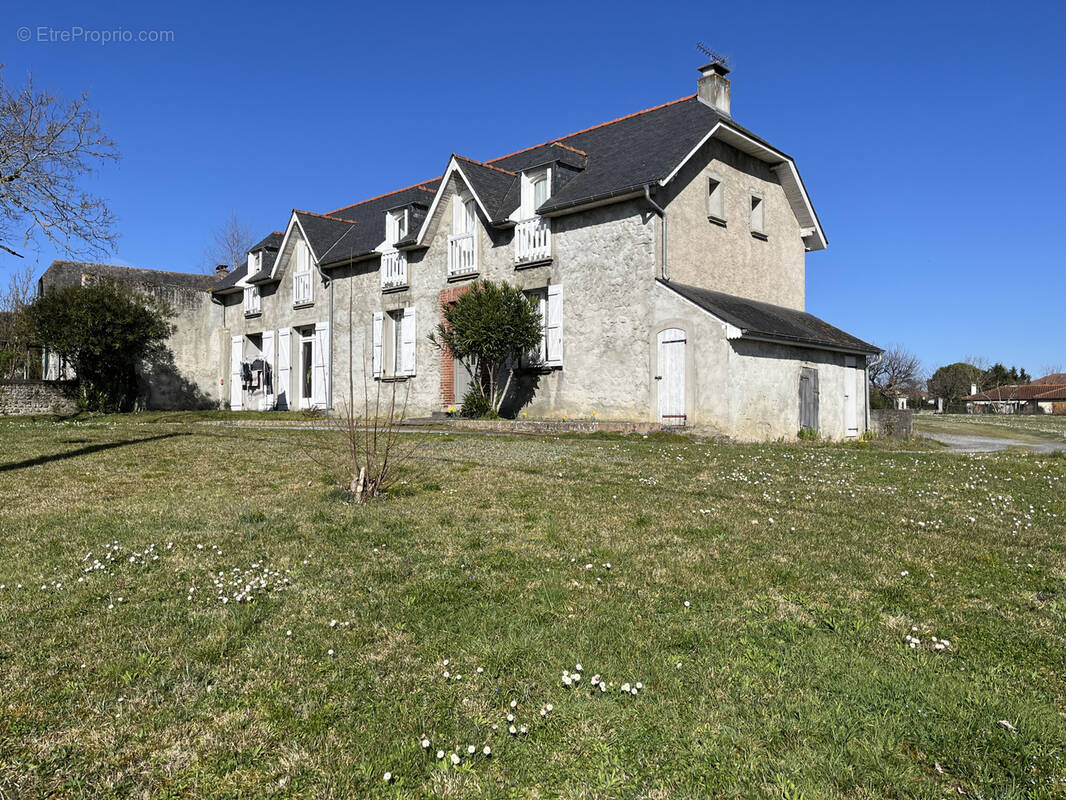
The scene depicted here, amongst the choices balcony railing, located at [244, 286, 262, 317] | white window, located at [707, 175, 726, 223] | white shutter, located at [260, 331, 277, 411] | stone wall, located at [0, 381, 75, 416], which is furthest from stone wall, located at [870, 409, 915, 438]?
stone wall, located at [0, 381, 75, 416]

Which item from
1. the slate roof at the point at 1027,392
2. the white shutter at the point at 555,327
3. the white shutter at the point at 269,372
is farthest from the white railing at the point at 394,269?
the slate roof at the point at 1027,392

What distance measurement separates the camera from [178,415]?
22766mm

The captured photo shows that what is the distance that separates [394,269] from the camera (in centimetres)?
2239

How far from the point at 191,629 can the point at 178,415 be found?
2138 cm

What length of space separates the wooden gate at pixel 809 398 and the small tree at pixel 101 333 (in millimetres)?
22994

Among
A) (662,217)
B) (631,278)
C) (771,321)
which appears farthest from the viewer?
(771,321)

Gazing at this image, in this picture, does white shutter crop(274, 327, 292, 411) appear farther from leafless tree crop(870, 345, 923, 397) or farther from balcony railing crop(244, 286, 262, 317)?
leafless tree crop(870, 345, 923, 397)

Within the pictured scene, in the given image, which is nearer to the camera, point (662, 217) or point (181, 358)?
point (662, 217)

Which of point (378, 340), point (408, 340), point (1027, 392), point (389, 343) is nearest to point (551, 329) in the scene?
point (408, 340)

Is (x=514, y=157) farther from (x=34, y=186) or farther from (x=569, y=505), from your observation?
(x=569, y=505)

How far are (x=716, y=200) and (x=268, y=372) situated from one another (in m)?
18.7

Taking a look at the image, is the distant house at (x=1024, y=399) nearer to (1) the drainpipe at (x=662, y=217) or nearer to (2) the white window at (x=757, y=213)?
(2) the white window at (x=757, y=213)

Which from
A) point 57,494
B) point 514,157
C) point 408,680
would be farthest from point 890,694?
point 514,157

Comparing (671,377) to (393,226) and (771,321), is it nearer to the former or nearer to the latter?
(771,321)
